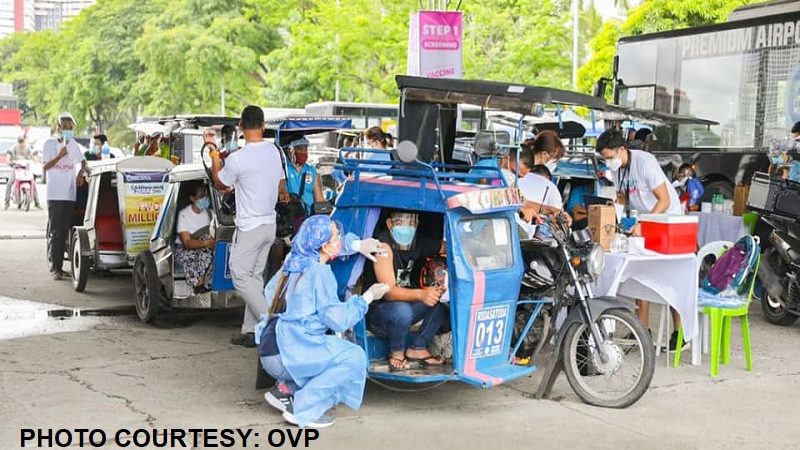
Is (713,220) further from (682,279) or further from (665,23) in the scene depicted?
(665,23)

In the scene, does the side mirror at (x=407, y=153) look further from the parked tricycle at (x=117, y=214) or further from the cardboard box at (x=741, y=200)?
the cardboard box at (x=741, y=200)

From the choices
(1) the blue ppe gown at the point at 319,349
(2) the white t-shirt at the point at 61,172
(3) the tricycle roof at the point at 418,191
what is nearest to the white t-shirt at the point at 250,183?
→ (3) the tricycle roof at the point at 418,191

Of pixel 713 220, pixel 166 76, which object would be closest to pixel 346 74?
pixel 166 76

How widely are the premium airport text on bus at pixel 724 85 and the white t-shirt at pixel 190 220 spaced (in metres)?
9.72

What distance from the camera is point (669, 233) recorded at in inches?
318

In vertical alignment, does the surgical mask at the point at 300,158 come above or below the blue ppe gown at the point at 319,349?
above

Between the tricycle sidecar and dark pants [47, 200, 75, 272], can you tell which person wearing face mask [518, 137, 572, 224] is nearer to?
the tricycle sidecar

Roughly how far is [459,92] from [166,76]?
41205 mm

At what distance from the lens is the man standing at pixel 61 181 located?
41.8 feet

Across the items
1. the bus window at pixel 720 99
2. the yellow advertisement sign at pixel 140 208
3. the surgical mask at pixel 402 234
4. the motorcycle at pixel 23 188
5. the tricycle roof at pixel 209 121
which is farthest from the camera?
the motorcycle at pixel 23 188

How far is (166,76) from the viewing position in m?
47.0

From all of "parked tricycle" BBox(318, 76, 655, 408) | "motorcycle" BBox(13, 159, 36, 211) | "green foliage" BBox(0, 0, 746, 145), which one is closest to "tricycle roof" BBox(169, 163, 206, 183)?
"parked tricycle" BBox(318, 76, 655, 408)

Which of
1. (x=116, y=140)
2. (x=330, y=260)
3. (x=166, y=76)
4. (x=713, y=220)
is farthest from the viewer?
(x=116, y=140)

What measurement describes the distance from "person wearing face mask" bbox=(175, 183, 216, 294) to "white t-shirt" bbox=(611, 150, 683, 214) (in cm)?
373
